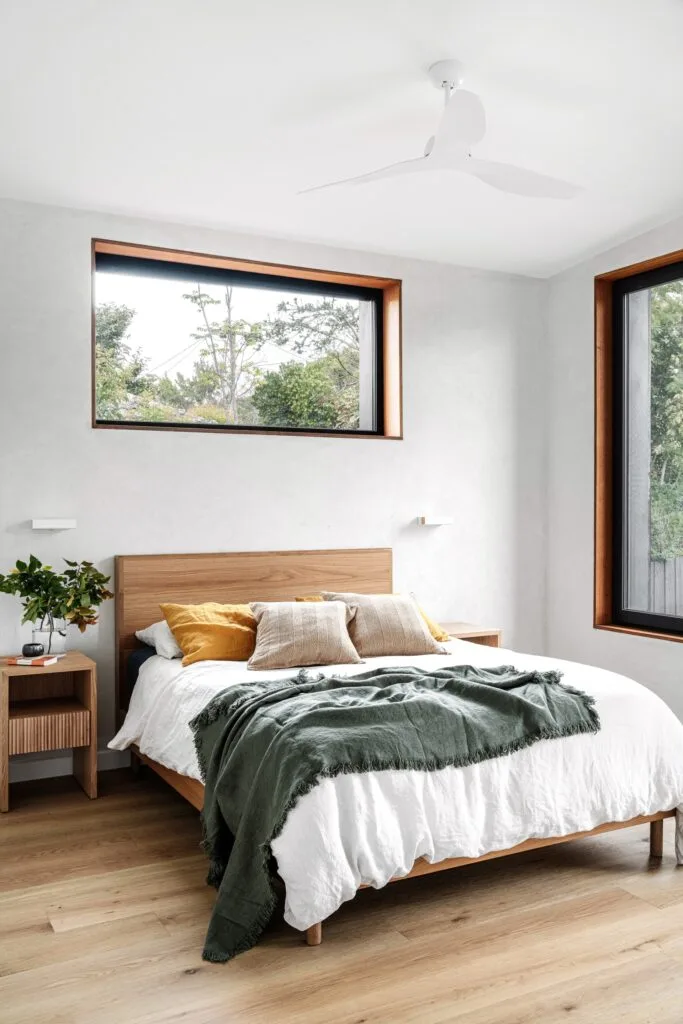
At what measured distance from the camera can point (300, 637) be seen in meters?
3.62

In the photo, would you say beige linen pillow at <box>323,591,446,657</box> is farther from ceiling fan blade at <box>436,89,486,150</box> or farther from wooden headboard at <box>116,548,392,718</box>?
ceiling fan blade at <box>436,89,486,150</box>

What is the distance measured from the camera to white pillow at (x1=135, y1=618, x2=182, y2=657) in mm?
3748

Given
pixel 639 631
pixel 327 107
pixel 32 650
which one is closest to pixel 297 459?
pixel 32 650

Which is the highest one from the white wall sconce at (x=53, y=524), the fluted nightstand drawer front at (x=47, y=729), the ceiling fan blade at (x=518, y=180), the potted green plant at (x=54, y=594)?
the ceiling fan blade at (x=518, y=180)

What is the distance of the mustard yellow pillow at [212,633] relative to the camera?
3640mm

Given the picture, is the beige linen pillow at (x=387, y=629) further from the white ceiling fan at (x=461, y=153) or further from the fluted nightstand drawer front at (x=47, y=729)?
the white ceiling fan at (x=461, y=153)

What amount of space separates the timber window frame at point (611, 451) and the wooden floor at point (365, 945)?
1.89 m

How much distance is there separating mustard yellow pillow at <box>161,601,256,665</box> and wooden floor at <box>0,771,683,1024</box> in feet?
2.40

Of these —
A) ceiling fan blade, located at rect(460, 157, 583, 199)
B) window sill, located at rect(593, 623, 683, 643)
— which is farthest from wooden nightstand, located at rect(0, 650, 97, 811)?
window sill, located at rect(593, 623, 683, 643)

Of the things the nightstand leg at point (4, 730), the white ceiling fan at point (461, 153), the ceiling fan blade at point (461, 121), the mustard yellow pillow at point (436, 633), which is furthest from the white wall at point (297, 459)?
the ceiling fan blade at point (461, 121)

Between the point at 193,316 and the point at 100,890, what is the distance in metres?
2.84

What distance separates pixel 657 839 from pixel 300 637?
1513 mm

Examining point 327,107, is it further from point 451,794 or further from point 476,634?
point 476,634

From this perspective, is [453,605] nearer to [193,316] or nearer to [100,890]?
[193,316]
